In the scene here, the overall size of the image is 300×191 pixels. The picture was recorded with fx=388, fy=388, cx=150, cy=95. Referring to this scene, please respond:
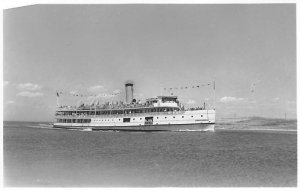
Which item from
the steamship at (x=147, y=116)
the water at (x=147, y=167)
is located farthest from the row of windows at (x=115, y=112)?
the water at (x=147, y=167)

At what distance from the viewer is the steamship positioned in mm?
37312

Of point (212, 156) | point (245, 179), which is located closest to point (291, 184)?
point (245, 179)

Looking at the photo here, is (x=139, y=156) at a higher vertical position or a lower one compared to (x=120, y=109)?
lower

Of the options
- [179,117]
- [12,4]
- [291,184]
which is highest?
[12,4]

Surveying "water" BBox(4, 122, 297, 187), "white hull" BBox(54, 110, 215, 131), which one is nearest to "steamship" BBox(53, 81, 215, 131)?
"white hull" BBox(54, 110, 215, 131)

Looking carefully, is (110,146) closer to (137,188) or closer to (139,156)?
(139,156)

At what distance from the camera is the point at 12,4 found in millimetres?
16359

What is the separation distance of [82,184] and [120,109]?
28.6 metres

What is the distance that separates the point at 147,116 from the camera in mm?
39688

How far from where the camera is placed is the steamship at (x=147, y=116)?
37312mm

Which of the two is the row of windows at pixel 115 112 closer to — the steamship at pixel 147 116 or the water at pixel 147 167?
the steamship at pixel 147 116

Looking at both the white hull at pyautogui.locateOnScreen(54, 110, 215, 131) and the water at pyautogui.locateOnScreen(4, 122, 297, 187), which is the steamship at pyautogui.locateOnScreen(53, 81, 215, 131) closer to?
the white hull at pyautogui.locateOnScreen(54, 110, 215, 131)

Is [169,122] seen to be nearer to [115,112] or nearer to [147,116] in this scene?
[147,116]

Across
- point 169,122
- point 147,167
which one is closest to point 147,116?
point 169,122
